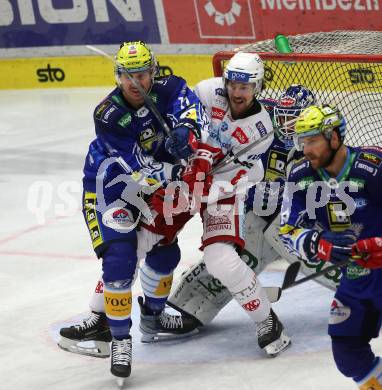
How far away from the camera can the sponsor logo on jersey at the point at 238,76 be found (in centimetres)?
467

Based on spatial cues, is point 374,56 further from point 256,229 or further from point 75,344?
point 75,344

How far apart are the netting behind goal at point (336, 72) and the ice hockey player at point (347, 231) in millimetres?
2140

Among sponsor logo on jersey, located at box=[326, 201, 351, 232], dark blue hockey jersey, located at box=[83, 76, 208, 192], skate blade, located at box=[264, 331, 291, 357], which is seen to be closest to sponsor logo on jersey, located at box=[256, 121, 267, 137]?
dark blue hockey jersey, located at box=[83, 76, 208, 192]

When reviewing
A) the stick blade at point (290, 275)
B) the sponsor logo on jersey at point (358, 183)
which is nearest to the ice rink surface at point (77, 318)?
the stick blade at point (290, 275)

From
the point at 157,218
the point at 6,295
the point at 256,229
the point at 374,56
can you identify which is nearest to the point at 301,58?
the point at 374,56

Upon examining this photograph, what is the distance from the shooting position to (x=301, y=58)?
19.4 ft

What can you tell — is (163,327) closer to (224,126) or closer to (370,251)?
(224,126)

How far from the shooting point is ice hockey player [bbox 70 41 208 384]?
453 centimetres

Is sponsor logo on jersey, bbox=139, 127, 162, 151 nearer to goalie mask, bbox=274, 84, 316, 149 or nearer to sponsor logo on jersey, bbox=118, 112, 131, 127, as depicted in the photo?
sponsor logo on jersey, bbox=118, 112, 131, 127

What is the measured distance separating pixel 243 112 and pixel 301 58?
4.16 ft

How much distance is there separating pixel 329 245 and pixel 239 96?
1.22 m

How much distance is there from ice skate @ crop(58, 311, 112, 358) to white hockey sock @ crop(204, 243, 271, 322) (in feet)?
2.02

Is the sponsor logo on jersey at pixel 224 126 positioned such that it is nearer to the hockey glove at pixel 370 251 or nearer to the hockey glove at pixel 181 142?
the hockey glove at pixel 181 142

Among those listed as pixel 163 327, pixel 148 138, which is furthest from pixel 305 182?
pixel 163 327
